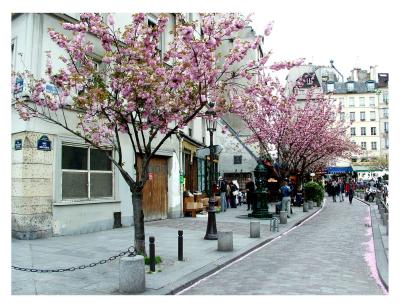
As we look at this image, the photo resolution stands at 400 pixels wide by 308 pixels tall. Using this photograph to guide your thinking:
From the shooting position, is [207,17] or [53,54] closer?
[207,17]

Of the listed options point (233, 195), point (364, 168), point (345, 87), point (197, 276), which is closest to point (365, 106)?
point (345, 87)

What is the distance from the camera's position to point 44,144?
12.5 metres

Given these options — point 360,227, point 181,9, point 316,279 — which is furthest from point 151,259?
point 360,227

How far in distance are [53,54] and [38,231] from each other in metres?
5.46

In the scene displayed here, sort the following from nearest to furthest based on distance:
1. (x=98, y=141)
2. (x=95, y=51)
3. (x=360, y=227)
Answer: (x=98, y=141) → (x=95, y=51) → (x=360, y=227)

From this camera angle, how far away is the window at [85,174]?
44.0 ft

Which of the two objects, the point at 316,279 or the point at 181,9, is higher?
the point at 181,9

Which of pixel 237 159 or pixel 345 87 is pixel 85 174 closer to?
pixel 237 159

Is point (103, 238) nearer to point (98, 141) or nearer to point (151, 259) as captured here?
point (98, 141)

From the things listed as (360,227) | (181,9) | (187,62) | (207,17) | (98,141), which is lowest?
(360,227)

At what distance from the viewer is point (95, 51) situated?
14.4 m

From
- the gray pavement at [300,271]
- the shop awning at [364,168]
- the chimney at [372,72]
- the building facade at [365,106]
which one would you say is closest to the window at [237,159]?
the gray pavement at [300,271]

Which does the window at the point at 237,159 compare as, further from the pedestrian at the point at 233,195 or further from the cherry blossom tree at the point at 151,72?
the cherry blossom tree at the point at 151,72

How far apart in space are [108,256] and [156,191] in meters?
8.64
